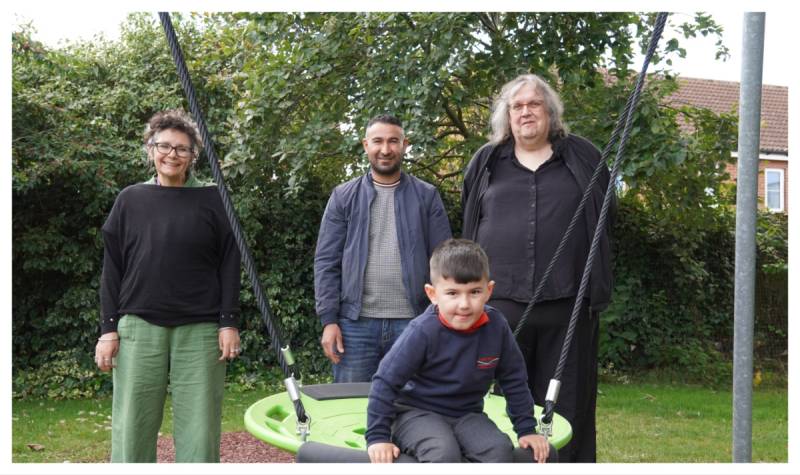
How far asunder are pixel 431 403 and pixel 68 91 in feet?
17.8

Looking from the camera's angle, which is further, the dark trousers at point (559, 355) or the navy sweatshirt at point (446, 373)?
the dark trousers at point (559, 355)

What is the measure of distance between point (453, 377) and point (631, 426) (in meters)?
4.06

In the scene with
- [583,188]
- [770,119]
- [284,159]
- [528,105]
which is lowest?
[583,188]

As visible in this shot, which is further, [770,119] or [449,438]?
[770,119]

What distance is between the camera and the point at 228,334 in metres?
2.64

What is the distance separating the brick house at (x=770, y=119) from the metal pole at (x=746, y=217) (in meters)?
14.8

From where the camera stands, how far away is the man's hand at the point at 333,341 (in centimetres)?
284

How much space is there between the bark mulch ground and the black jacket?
252 centimetres

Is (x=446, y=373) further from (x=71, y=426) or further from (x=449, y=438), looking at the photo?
(x=71, y=426)

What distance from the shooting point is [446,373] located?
201cm

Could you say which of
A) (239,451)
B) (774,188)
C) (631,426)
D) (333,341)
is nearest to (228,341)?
(333,341)

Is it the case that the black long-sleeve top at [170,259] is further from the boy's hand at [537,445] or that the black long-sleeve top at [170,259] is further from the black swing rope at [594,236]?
the boy's hand at [537,445]

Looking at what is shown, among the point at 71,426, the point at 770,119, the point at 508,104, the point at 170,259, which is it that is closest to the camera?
the point at 170,259

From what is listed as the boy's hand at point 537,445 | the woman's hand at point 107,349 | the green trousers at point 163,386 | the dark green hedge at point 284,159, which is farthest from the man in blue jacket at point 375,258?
the dark green hedge at point 284,159
